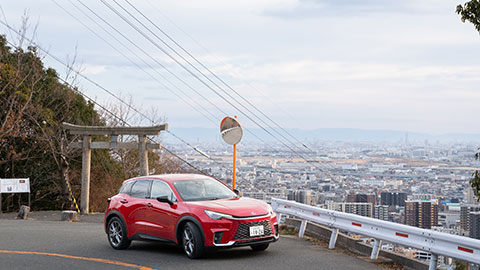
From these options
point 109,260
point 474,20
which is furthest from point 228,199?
point 474,20

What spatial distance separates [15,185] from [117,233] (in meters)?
14.0

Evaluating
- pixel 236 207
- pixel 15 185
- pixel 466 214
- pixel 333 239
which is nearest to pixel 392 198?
pixel 466 214

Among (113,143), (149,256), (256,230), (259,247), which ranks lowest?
(149,256)

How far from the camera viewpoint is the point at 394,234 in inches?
406

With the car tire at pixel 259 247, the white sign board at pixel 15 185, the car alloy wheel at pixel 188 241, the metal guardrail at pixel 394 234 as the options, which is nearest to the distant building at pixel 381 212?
the metal guardrail at pixel 394 234

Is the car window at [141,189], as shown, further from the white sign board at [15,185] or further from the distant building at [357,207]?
the white sign board at [15,185]

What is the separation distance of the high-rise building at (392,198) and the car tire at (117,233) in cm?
1254

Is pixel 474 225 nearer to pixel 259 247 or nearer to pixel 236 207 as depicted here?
pixel 259 247

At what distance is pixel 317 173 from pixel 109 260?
25.5 metres

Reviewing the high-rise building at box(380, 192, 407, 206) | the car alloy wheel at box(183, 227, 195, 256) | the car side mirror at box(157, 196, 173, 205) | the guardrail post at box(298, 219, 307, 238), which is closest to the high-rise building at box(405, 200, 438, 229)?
the high-rise building at box(380, 192, 407, 206)

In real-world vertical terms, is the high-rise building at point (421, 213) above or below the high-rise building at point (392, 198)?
below

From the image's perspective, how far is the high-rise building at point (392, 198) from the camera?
2277 centimetres

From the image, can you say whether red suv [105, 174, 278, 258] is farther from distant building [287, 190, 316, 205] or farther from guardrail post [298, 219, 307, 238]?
distant building [287, 190, 316, 205]

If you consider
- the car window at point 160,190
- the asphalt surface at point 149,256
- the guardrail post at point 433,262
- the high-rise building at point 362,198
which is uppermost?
the car window at point 160,190
